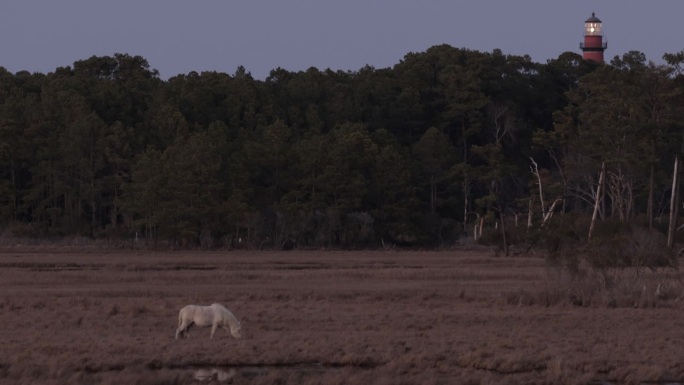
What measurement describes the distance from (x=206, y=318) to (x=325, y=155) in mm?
55683

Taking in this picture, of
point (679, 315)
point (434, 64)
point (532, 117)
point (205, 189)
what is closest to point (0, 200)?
point (205, 189)

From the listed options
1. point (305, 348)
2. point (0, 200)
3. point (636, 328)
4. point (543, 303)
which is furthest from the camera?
point (0, 200)

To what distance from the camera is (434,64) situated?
331 ft

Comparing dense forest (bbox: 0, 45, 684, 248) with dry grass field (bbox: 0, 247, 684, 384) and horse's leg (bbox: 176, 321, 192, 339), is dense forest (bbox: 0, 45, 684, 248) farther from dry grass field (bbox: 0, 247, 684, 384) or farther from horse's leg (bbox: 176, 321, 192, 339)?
horse's leg (bbox: 176, 321, 192, 339)

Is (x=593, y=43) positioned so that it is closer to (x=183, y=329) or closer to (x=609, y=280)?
(x=609, y=280)

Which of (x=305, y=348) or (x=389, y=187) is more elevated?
(x=389, y=187)

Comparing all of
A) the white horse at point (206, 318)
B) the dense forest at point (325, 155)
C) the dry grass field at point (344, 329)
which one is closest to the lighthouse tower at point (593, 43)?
the dense forest at point (325, 155)

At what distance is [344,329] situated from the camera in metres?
27.2

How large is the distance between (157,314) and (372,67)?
8021cm

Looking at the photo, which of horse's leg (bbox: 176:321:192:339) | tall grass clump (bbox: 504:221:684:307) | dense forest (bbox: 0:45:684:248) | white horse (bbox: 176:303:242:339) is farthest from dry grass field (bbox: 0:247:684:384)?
dense forest (bbox: 0:45:684:248)

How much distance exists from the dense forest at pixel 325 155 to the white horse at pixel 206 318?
4201 cm

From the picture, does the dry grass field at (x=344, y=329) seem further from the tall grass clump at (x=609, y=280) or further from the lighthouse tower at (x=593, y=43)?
the lighthouse tower at (x=593, y=43)

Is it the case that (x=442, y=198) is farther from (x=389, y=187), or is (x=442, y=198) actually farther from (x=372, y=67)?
(x=372, y=67)

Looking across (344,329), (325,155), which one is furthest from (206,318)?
(325,155)
